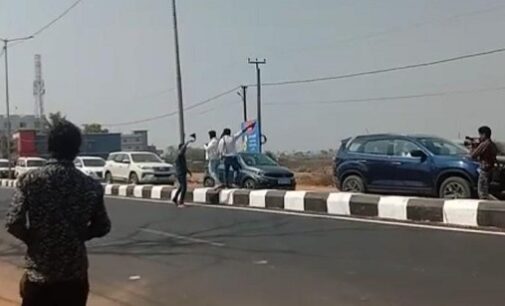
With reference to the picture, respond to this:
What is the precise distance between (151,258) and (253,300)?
3597 millimetres

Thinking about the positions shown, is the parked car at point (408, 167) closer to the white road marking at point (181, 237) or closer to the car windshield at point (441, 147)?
the car windshield at point (441, 147)

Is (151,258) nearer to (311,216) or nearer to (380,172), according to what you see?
(311,216)

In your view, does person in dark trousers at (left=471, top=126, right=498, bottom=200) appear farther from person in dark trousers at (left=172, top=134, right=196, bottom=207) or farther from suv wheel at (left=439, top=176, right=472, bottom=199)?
person in dark trousers at (left=172, top=134, right=196, bottom=207)

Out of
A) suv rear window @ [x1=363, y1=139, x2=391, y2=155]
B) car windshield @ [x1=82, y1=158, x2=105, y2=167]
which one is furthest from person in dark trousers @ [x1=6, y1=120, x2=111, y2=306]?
car windshield @ [x1=82, y1=158, x2=105, y2=167]

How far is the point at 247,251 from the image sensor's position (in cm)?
1143

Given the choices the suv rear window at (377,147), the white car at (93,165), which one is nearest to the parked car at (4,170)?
the white car at (93,165)

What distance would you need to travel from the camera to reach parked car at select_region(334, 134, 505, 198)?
56.9 ft

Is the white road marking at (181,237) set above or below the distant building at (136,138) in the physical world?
below

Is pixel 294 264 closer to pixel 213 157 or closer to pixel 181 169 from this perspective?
pixel 181 169

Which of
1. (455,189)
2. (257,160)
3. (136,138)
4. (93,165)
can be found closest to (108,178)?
(93,165)

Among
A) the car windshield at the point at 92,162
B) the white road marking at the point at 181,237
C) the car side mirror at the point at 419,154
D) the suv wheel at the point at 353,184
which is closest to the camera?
the white road marking at the point at 181,237

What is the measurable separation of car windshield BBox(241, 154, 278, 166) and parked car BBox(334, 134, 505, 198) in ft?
16.7

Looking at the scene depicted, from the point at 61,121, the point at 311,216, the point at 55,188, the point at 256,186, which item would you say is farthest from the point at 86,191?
the point at 256,186

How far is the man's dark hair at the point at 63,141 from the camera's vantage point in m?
4.43
